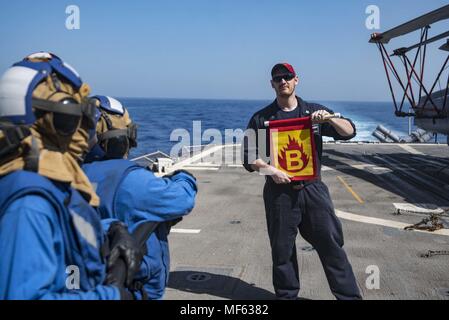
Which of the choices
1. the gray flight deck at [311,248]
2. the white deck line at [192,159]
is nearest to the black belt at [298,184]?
the gray flight deck at [311,248]

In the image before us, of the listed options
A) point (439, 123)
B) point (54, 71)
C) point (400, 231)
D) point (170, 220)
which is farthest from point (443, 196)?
point (54, 71)

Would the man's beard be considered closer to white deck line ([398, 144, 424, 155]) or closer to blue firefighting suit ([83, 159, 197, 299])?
blue firefighting suit ([83, 159, 197, 299])

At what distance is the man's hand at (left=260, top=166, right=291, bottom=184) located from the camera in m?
3.76

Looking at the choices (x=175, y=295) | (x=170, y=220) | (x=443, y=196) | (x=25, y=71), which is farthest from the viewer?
(x=443, y=196)

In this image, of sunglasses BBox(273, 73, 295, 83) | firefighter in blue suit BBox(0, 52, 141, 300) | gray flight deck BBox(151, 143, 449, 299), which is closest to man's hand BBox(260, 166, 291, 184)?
sunglasses BBox(273, 73, 295, 83)

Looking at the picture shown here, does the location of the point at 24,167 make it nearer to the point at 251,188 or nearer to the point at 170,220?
the point at 170,220

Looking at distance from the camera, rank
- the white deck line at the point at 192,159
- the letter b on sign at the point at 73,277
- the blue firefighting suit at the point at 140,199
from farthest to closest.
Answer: the white deck line at the point at 192,159
the blue firefighting suit at the point at 140,199
the letter b on sign at the point at 73,277

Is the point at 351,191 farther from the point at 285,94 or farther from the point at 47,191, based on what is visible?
the point at 47,191

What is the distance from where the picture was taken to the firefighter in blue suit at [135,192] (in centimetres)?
241

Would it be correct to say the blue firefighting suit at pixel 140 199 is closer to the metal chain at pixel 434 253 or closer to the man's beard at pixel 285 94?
the man's beard at pixel 285 94

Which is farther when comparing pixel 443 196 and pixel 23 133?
pixel 443 196

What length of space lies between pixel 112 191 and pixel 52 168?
2.70 ft

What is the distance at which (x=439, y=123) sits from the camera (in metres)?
14.5

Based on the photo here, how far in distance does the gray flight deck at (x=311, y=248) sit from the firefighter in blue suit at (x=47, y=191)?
9.25ft
